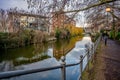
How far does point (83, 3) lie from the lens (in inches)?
264

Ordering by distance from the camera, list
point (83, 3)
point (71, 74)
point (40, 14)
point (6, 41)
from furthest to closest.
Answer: point (6, 41) < point (71, 74) < point (83, 3) < point (40, 14)

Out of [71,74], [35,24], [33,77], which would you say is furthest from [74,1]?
[33,77]

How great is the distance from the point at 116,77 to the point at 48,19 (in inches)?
136

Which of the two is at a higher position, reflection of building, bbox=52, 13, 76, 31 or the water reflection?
reflection of building, bbox=52, 13, 76, 31

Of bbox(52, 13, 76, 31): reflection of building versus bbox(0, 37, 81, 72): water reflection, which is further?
bbox(0, 37, 81, 72): water reflection

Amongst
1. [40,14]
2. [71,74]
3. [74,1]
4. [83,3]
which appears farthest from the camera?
[71,74]

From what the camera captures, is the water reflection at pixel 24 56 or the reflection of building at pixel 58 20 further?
the water reflection at pixel 24 56

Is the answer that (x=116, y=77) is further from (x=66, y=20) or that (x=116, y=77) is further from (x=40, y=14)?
(x=40, y=14)

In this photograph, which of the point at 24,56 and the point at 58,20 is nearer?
the point at 58,20

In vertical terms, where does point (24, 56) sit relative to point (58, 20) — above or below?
below

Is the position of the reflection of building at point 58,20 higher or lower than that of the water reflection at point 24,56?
higher

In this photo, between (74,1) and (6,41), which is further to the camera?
(6,41)

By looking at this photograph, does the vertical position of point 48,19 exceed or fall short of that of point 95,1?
it falls short

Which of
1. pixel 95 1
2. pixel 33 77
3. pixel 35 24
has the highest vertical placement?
pixel 95 1
